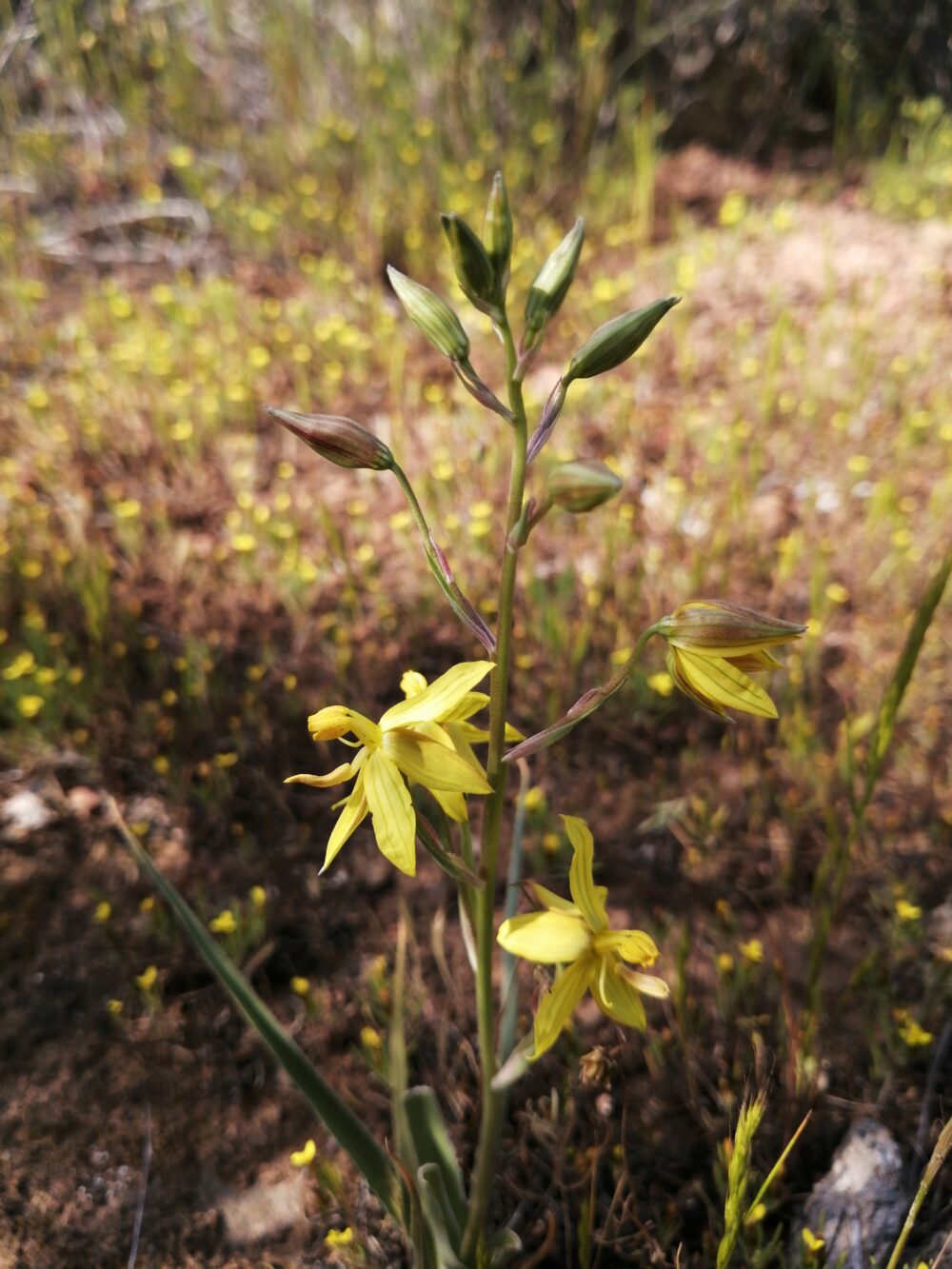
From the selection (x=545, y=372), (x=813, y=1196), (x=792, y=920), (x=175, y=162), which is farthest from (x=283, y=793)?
(x=175, y=162)

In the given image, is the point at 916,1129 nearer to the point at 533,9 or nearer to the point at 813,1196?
the point at 813,1196

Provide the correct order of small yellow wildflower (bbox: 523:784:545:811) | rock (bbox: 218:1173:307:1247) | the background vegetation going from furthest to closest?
small yellow wildflower (bbox: 523:784:545:811) → the background vegetation → rock (bbox: 218:1173:307:1247)

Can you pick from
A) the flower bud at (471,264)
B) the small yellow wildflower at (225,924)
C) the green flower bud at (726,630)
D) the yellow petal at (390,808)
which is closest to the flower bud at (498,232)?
the flower bud at (471,264)

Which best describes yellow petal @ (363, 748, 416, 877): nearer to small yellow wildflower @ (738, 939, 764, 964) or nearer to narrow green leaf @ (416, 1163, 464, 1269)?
narrow green leaf @ (416, 1163, 464, 1269)

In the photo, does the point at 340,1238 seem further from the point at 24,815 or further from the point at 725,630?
the point at 24,815

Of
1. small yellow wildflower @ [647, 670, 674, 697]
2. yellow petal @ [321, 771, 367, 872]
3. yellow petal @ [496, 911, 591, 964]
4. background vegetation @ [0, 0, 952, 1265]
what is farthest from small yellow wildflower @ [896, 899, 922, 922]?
yellow petal @ [321, 771, 367, 872]

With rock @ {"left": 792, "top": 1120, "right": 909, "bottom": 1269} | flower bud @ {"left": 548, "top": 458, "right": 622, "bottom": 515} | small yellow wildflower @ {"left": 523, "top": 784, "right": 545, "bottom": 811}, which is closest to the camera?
flower bud @ {"left": 548, "top": 458, "right": 622, "bottom": 515}
